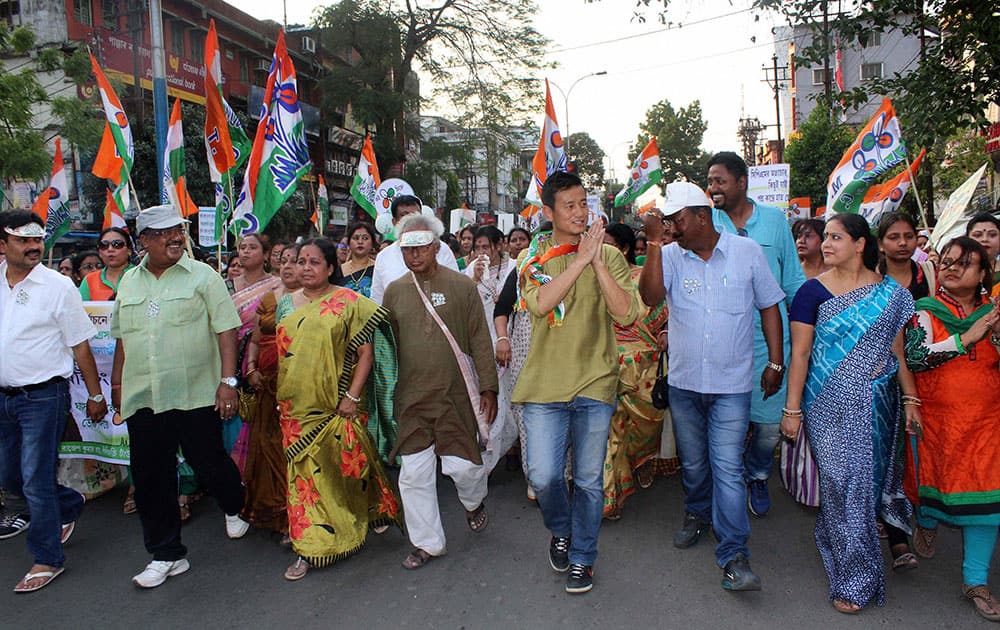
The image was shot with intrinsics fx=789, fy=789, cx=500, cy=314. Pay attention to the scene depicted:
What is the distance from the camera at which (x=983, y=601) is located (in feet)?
11.1

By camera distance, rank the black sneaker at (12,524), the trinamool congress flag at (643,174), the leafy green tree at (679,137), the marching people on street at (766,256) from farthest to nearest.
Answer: the leafy green tree at (679,137), the trinamool congress flag at (643,174), the black sneaker at (12,524), the marching people on street at (766,256)

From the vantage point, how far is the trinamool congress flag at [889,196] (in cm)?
785

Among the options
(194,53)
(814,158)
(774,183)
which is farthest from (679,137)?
(774,183)

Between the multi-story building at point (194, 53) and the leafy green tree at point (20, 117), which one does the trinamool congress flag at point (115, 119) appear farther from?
the multi-story building at point (194, 53)

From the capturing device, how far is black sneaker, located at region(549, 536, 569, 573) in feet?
13.0

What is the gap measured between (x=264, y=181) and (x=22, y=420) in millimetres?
3332

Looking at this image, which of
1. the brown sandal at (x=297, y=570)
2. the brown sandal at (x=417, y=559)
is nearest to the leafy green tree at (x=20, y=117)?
the brown sandal at (x=297, y=570)

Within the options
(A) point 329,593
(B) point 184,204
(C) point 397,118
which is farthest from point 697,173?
(A) point 329,593

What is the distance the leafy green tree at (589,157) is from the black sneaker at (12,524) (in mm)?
74306

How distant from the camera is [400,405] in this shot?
424cm

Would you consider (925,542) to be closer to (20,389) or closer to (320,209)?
(20,389)

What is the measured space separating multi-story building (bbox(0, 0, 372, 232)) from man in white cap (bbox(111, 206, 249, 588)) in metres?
12.8

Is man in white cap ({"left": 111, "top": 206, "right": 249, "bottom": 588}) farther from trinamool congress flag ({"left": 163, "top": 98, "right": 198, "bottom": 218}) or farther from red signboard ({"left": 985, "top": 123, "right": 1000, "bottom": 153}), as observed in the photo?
red signboard ({"left": 985, "top": 123, "right": 1000, "bottom": 153})

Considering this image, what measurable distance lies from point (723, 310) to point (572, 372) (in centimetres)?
78
